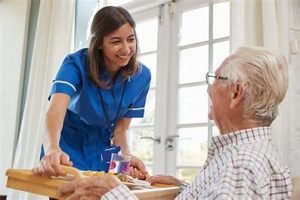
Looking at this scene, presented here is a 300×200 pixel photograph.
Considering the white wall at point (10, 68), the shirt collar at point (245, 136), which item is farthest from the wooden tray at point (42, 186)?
the white wall at point (10, 68)

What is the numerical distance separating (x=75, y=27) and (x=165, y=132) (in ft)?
3.97

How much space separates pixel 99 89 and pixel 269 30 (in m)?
0.87

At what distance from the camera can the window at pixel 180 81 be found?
8.60 feet

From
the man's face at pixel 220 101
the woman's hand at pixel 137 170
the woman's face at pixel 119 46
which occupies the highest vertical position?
the woman's face at pixel 119 46

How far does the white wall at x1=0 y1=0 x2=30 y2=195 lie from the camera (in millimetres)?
3551

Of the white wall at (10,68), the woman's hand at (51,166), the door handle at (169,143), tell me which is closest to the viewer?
the woman's hand at (51,166)

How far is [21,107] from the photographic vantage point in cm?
361

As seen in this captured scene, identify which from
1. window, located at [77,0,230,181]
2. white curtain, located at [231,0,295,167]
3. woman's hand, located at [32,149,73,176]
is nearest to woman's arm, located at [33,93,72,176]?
woman's hand, located at [32,149,73,176]

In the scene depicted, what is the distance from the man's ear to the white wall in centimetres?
280

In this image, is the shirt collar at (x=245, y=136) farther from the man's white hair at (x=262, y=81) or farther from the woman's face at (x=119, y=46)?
the woman's face at (x=119, y=46)

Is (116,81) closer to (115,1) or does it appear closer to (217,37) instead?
(217,37)

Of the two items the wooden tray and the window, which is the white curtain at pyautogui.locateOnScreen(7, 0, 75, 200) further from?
the wooden tray

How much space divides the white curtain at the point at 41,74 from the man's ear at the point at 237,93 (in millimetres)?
2234

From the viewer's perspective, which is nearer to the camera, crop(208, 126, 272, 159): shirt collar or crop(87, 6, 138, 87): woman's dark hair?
crop(208, 126, 272, 159): shirt collar
